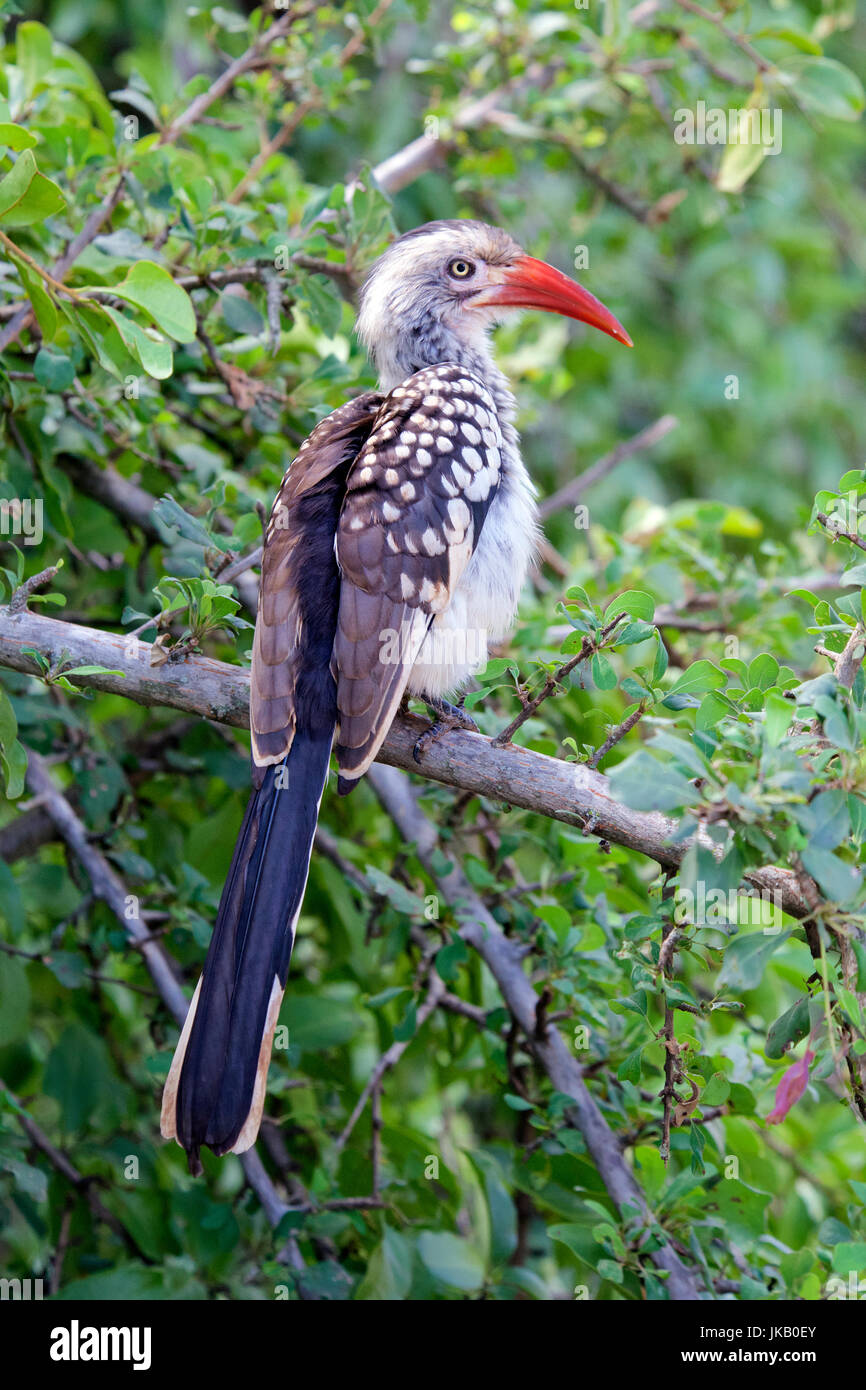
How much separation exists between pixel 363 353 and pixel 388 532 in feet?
2.46

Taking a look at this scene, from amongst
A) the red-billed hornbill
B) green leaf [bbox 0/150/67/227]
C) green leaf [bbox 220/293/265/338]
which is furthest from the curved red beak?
→ green leaf [bbox 0/150/67/227]

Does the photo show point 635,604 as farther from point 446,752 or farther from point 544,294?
point 544,294

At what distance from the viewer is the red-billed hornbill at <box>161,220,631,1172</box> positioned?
1.54 m

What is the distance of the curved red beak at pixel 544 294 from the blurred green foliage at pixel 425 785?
0.34m

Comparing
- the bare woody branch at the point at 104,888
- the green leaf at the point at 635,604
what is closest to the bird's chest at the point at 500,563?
the green leaf at the point at 635,604

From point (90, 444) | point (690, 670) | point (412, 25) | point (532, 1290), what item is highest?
point (412, 25)

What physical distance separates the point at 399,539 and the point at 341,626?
16 centimetres

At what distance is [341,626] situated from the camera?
5.67ft

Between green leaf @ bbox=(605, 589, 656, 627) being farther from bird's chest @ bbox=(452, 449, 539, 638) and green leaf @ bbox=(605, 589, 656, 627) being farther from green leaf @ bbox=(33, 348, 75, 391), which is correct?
green leaf @ bbox=(33, 348, 75, 391)

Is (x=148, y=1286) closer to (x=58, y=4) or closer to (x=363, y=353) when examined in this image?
(x=363, y=353)

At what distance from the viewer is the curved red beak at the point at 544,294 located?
2379mm

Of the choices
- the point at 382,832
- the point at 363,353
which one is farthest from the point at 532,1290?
the point at 363,353

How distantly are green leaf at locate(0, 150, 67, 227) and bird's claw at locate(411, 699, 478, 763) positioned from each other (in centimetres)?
80

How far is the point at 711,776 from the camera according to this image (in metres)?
1.24
